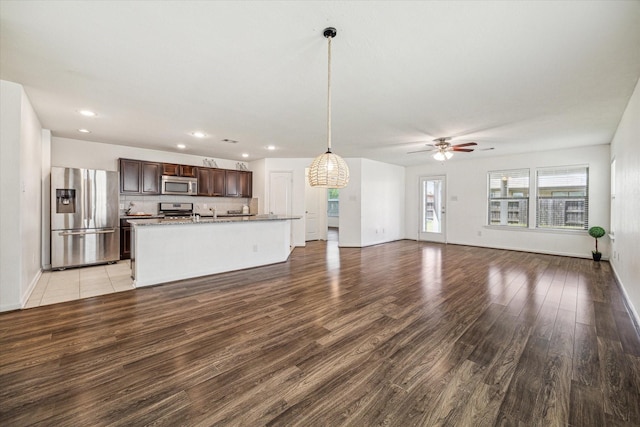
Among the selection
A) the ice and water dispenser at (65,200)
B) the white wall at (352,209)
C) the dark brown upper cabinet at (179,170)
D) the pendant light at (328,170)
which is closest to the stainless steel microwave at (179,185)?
the dark brown upper cabinet at (179,170)

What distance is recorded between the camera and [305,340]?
236cm

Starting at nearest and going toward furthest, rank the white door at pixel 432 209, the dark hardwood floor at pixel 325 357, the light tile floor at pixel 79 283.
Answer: the dark hardwood floor at pixel 325 357 → the light tile floor at pixel 79 283 → the white door at pixel 432 209

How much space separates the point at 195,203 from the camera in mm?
7156

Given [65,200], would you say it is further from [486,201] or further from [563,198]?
[563,198]

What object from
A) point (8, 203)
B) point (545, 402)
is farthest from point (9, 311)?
point (545, 402)

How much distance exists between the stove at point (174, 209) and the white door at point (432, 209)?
689cm

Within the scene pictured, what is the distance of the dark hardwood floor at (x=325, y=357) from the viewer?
1.56m

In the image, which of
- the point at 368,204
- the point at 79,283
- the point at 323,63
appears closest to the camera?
the point at 323,63

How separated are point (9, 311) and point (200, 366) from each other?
106 inches

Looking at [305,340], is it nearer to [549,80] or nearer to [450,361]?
[450,361]

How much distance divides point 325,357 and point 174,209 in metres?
5.92

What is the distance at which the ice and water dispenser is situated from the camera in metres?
4.72

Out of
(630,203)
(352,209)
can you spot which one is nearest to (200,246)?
(352,209)

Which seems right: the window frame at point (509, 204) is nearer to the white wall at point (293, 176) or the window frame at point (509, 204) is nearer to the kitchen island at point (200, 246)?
the white wall at point (293, 176)
